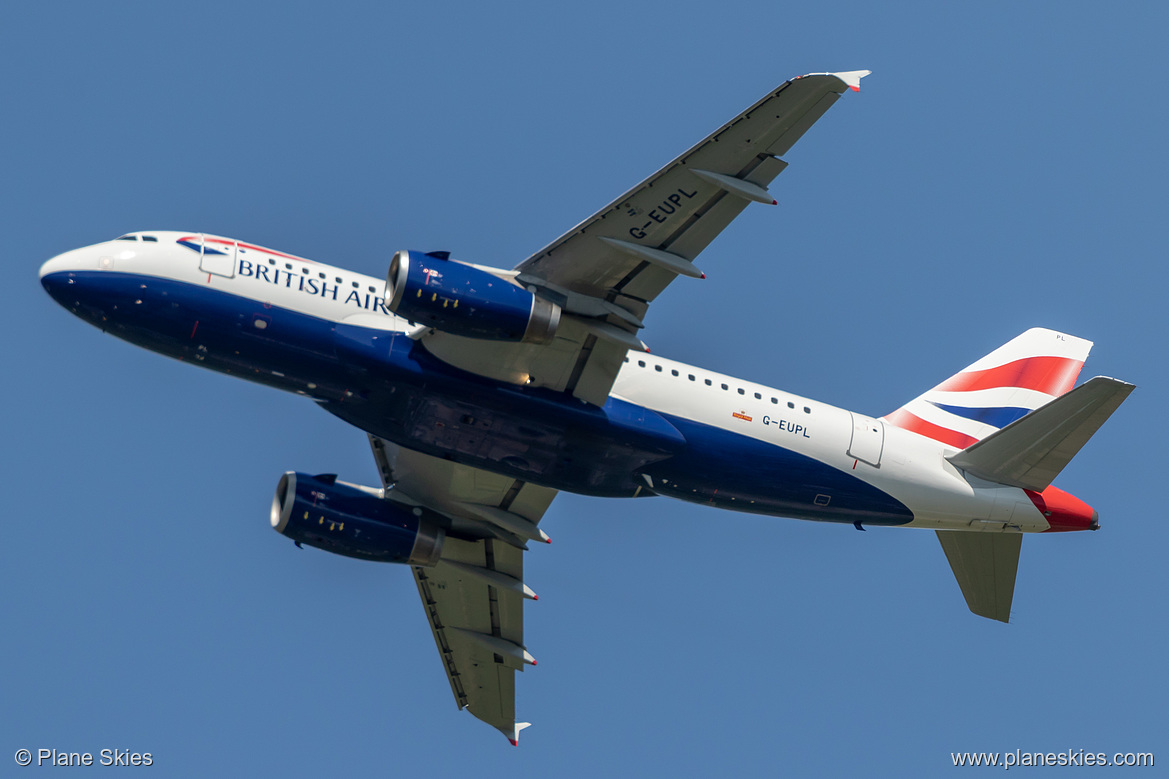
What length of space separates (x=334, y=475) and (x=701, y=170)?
15723 mm

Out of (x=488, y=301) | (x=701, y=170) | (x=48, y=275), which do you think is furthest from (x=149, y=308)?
(x=701, y=170)

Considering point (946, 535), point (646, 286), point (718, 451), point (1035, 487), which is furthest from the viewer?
point (946, 535)

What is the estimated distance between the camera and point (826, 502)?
1426 inches

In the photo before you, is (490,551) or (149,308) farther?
(490,551)

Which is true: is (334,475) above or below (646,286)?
below

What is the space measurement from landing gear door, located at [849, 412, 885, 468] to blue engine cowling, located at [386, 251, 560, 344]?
1026 centimetres

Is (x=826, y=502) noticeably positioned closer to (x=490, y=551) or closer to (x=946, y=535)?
(x=946, y=535)

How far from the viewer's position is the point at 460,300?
30.6m

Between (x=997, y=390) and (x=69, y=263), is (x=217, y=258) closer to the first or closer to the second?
(x=69, y=263)

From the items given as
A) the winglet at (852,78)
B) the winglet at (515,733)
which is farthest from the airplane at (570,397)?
the winglet at (515,733)

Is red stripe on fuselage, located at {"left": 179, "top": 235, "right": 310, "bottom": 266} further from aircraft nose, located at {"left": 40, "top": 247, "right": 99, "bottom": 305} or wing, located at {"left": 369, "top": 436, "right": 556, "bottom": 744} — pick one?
wing, located at {"left": 369, "top": 436, "right": 556, "bottom": 744}

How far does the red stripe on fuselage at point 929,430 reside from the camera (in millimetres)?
38219

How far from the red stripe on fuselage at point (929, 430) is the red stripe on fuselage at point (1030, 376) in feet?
7.86

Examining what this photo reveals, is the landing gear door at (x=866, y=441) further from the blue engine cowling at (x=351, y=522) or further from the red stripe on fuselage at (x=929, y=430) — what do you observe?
the blue engine cowling at (x=351, y=522)
